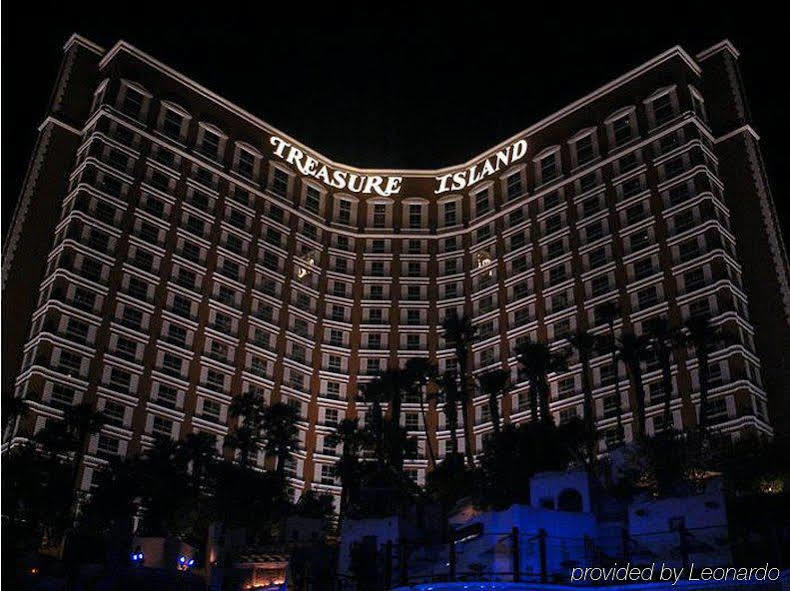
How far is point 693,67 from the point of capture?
11544 cm

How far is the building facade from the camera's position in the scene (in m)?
97.2

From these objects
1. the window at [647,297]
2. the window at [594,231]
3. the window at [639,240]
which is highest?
the window at [594,231]

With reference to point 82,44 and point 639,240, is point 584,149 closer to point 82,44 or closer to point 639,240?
point 639,240

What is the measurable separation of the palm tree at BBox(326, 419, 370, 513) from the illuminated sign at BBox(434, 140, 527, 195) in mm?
54549

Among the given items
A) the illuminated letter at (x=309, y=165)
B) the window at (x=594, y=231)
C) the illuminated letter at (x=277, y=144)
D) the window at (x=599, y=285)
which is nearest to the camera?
the window at (x=599, y=285)

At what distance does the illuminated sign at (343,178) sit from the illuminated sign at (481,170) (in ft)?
23.9

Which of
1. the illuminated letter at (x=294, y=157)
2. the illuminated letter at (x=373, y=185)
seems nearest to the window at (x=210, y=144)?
the illuminated letter at (x=294, y=157)

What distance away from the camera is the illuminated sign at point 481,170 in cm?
12750

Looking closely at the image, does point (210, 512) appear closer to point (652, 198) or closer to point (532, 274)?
point (532, 274)

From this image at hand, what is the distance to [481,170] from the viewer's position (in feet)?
432

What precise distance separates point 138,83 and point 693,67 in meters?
74.2

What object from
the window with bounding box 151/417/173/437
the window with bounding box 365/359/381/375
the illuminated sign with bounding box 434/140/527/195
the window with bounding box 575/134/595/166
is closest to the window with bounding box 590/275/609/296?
the window with bounding box 575/134/595/166

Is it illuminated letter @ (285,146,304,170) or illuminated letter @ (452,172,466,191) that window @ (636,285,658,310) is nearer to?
illuminated letter @ (452,172,466,191)

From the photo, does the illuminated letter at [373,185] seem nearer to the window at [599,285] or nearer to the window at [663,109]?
the window at [599,285]
